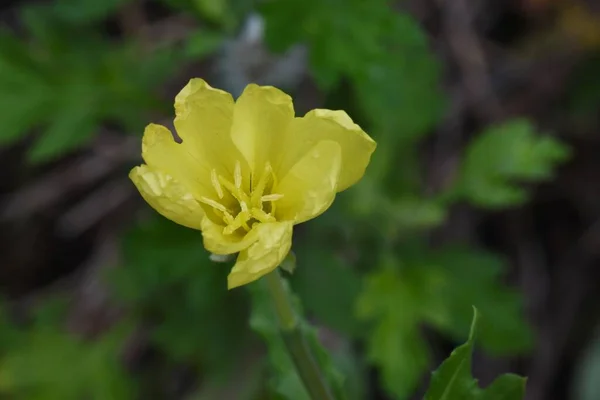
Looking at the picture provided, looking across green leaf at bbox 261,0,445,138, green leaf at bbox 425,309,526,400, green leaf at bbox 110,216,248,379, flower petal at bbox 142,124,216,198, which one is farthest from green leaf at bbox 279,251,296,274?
green leaf at bbox 110,216,248,379

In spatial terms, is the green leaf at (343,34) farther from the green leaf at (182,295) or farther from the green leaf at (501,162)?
the green leaf at (182,295)

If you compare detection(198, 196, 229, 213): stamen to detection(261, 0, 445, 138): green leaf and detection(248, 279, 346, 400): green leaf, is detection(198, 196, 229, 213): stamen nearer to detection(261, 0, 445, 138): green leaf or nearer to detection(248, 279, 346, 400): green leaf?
detection(248, 279, 346, 400): green leaf

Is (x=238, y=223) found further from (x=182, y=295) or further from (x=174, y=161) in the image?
(x=182, y=295)

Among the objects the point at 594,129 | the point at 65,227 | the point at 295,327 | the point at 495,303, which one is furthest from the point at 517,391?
the point at 65,227

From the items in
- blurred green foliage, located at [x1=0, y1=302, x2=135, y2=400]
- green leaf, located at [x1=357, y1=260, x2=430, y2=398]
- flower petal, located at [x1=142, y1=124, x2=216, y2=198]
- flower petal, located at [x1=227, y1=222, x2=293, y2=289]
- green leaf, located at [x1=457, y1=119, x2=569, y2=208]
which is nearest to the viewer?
flower petal, located at [x1=227, y1=222, x2=293, y2=289]

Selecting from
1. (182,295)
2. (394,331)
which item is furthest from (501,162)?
(182,295)

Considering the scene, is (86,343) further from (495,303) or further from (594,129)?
(594,129)

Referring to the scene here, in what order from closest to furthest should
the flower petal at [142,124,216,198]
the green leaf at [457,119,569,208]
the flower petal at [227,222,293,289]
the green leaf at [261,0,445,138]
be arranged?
the flower petal at [227,222,293,289] < the flower petal at [142,124,216,198] < the green leaf at [261,0,445,138] < the green leaf at [457,119,569,208]
